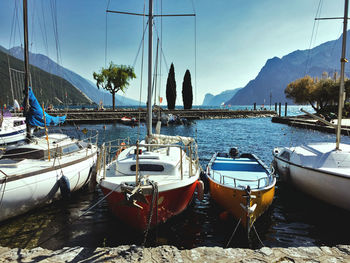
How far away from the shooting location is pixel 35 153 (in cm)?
957

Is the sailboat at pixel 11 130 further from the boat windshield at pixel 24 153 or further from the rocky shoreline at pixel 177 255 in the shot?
the rocky shoreline at pixel 177 255

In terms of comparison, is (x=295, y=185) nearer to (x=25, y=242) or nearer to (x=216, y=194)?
(x=216, y=194)

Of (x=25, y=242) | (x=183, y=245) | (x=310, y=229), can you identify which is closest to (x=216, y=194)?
(x=183, y=245)

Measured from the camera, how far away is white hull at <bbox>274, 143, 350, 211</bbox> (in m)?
8.27

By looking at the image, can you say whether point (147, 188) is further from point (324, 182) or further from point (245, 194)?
point (324, 182)

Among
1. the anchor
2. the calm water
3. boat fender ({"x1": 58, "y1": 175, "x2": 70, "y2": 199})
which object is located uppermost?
the anchor

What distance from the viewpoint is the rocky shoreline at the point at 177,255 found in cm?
509

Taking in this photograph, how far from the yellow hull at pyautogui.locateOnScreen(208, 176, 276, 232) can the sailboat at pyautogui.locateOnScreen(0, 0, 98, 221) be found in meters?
6.30

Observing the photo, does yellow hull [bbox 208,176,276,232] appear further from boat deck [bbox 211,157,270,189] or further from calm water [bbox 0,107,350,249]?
boat deck [bbox 211,157,270,189]

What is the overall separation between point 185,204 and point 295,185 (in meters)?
6.13

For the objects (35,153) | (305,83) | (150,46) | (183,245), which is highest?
(305,83)

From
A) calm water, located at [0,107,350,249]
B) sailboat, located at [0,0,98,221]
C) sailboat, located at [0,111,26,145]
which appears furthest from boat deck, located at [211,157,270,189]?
sailboat, located at [0,111,26,145]

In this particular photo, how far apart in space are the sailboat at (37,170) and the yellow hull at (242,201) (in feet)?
20.7

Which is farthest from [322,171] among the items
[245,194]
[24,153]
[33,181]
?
[24,153]
